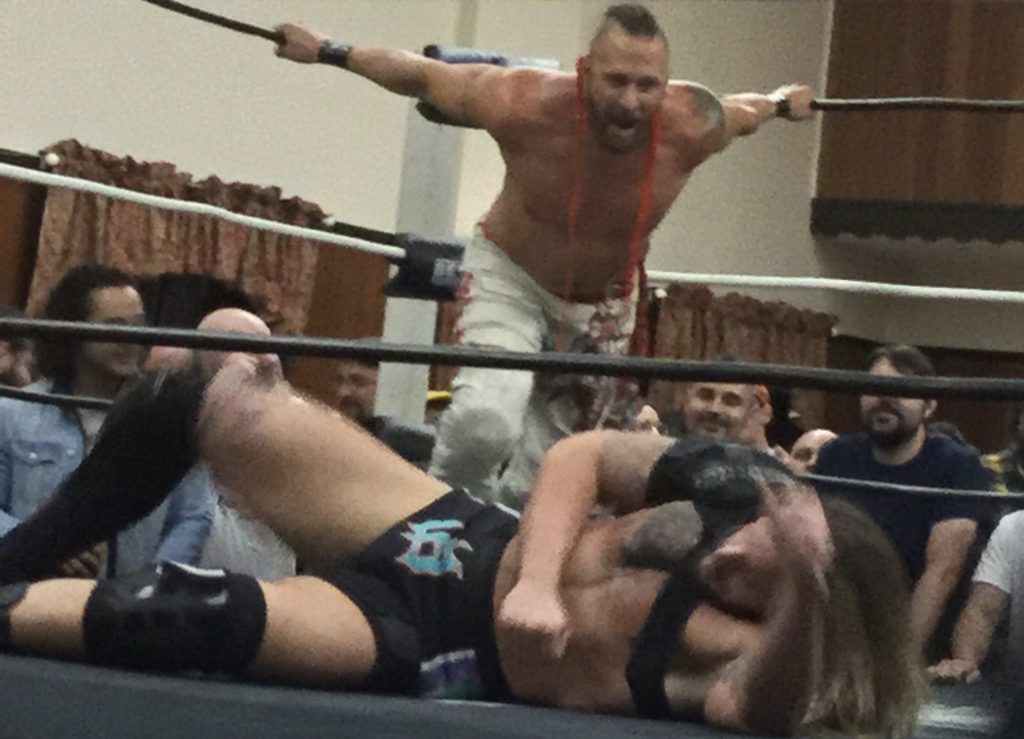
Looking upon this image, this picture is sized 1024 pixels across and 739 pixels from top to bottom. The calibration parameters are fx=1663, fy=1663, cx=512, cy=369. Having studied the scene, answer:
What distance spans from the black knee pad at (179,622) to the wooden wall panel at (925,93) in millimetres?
5418

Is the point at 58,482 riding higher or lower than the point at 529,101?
lower

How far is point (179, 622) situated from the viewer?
1.17 m

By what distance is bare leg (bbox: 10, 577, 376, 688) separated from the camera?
1.19 meters

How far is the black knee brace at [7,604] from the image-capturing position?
121cm

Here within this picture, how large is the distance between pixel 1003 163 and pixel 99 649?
5.60m

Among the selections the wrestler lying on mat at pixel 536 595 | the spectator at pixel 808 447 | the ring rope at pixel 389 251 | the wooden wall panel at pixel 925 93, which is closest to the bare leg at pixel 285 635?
the wrestler lying on mat at pixel 536 595

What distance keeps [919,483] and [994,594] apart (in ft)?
0.85

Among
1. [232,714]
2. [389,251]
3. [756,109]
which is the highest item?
[756,109]

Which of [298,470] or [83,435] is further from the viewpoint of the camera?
[83,435]

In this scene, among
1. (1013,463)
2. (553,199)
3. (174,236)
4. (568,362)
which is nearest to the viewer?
(568,362)

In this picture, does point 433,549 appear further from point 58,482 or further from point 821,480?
point 821,480

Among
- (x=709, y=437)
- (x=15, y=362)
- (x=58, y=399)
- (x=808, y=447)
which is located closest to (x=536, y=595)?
(x=709, y=437)

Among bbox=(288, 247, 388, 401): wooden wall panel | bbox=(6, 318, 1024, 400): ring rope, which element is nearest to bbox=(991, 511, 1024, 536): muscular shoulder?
bbox=(6, 318, 1024, 400): ring rope

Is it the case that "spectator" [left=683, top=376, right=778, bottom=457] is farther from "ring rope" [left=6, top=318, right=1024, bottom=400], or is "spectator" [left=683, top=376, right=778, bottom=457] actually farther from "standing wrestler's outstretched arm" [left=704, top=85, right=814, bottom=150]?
"ring rope" [left=6, top=318, right=1024, bottom=400]
